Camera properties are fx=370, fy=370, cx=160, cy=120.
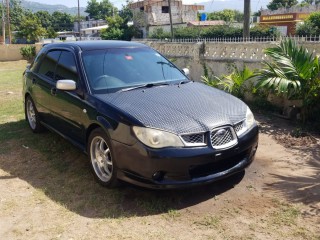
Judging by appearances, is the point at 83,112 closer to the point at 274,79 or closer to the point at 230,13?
the point at 274,79

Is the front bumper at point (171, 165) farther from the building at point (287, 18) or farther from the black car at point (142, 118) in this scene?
the building at point (287, 18)

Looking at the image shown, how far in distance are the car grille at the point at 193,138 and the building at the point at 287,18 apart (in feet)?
135

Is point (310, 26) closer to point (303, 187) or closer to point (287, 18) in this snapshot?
point (287, 18)

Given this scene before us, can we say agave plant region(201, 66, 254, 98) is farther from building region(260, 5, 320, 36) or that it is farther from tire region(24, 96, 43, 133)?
building region(260, 5, 320, 36)

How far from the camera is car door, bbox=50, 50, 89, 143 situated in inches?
181

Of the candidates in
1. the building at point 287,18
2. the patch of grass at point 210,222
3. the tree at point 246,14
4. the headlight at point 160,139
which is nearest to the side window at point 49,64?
the headlight at point 160,139

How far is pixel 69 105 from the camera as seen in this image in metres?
4.87

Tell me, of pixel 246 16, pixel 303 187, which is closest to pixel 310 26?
pixel 246 16

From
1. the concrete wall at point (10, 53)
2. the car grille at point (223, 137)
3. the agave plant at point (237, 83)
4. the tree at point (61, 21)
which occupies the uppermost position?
the tree at point (61, 21)

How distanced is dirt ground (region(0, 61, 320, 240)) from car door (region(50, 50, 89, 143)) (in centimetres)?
52

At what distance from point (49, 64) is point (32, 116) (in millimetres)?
1344

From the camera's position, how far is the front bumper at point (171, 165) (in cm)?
360

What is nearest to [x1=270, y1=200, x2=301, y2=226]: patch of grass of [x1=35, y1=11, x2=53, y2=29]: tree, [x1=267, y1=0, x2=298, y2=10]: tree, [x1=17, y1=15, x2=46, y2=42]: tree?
[x1=17, y1=15, x2=46, y2=42]: tree

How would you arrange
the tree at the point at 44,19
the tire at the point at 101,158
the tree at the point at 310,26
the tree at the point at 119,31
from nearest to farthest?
the tire at the point at 101,158 → the tree at the point at 310,26 → the tree at the point at 119,31 → the tree at the point at 44,19
